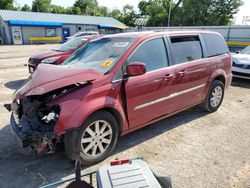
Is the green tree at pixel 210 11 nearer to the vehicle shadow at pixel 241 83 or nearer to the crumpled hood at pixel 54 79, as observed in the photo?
the vehicle shadow at pixel 241 83

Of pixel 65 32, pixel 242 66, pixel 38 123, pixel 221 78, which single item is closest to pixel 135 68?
pixel 38 123

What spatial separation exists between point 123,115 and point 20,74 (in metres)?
7.89

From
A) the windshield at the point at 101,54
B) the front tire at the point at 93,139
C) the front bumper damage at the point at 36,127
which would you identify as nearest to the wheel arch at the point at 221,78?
the windshield at the point at 101,54

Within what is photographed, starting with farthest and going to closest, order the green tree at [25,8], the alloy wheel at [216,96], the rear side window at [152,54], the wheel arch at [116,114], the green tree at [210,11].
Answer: the green tree at [25,8], the green tree at [210,11], the alloy wheel at [216,96], the rear side window at [152,54], the wheel arch at [116,114]

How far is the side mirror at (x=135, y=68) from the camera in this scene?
3.13 metres

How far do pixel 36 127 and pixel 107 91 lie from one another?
3.34ft

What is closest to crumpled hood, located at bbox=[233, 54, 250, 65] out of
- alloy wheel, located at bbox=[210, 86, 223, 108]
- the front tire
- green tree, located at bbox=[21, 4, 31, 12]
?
alloy wheel, located at bbox=[210, 86, 223, 108]

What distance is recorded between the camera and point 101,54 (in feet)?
12.0

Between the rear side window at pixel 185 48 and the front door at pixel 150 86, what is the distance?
0.29 metres

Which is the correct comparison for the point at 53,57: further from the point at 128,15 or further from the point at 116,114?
the point at 128,15

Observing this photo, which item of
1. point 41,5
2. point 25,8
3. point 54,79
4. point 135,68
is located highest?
point 41,5

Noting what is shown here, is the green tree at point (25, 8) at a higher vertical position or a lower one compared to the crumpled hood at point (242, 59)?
higher

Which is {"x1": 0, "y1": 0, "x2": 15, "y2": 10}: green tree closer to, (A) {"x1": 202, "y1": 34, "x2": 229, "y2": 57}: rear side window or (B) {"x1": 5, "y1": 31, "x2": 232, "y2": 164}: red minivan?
(B) {"x1": 5, "y1": 31, "x2": 232, "y2": 164}: red minivan

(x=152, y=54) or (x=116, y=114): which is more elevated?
(x=152, y=54)
